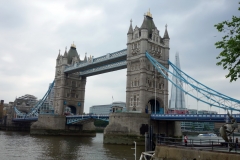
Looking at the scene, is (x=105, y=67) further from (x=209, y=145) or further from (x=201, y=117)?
(x=209, y=145)

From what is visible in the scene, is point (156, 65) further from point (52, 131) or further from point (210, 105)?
point (52, 131)

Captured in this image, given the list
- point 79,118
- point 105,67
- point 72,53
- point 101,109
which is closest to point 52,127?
point 79,118

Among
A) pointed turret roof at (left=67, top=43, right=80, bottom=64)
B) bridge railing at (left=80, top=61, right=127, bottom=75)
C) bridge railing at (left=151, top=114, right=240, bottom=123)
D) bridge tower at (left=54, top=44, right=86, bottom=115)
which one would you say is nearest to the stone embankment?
bridge railing at (left=151, top=114, right=240, bottom=123)

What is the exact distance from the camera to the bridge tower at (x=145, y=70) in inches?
1819

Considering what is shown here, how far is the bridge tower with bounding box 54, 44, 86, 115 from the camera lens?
68.7 metres

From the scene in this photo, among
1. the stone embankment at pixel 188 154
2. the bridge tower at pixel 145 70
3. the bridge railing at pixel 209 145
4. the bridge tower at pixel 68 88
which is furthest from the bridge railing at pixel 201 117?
the bridge tower at pixel 68 88

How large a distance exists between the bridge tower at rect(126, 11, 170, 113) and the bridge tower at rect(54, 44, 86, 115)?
25.0 m

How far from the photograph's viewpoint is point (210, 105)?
37562mm

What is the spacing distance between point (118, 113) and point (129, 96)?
26.2ft

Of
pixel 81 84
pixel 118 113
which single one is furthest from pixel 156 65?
pixel 81 84

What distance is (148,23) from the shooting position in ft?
167

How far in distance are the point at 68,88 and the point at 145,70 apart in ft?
96.6

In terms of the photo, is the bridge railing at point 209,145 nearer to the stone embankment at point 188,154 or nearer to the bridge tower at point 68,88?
the stone embankment at point 188,154

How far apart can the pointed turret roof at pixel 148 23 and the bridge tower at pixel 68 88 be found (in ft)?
83.3
